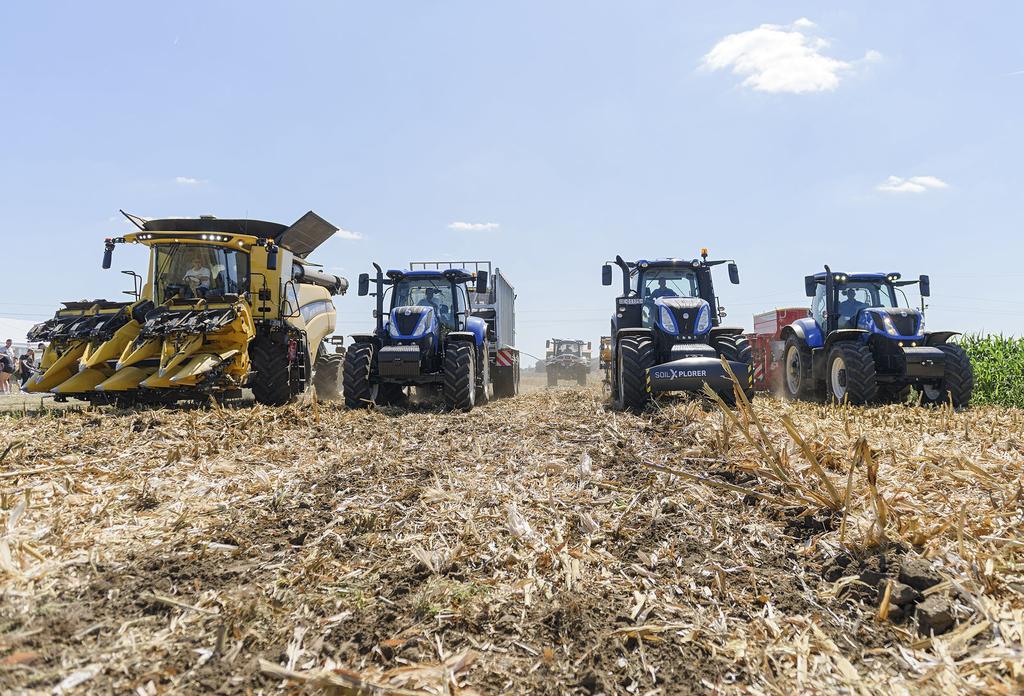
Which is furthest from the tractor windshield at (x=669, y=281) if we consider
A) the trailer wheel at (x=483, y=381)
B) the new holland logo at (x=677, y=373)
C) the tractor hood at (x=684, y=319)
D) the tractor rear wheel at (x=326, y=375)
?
the tractor rear wheel at (x=326, y=375)

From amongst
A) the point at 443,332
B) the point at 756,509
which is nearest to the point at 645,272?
the point at 443,332

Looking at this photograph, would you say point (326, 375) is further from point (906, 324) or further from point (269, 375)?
point (906, 324)

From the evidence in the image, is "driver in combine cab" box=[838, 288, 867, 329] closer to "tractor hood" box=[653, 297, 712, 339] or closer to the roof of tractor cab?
the roof of tractor cab

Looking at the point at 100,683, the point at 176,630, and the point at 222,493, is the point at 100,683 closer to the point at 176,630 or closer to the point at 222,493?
the point at 176,630

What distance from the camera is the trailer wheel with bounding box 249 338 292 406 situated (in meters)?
11.0

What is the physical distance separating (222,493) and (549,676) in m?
3.55

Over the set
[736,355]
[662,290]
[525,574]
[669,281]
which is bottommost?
[525,574]

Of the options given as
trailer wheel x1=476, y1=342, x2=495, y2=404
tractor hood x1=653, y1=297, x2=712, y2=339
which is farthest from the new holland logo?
trailer wheel x1=476, y1=342, x2=495, y2=404

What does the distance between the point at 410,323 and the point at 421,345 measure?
1.50ft

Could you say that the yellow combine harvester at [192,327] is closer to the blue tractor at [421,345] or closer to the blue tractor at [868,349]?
the blue tractor at [421,345]

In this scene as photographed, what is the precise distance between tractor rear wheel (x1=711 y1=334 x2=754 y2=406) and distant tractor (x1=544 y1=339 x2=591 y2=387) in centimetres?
2006

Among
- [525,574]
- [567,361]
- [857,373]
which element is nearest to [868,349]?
[857,373]

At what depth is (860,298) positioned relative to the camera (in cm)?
1254

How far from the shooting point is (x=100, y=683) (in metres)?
2.32
